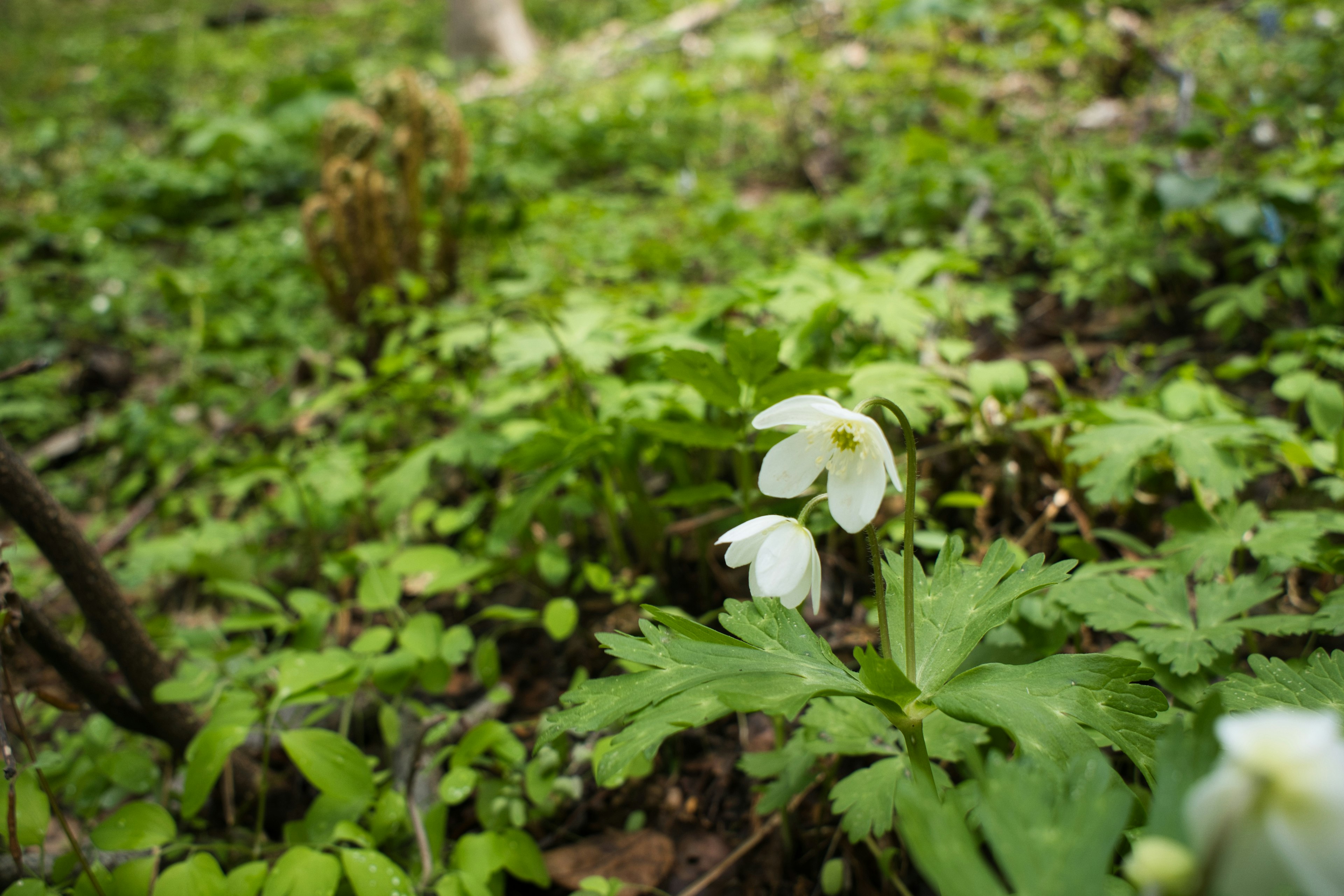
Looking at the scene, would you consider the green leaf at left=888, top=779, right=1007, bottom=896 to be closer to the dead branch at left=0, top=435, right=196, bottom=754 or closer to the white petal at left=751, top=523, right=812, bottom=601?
the white petal at left=751, top=523, right=812, bottom=601

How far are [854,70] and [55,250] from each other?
6.26 m

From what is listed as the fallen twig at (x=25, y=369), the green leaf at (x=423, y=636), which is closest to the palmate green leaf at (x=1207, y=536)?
the green leaf at (x=423, y=636)

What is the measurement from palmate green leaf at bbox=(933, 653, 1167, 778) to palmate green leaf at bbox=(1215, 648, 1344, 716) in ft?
0.45

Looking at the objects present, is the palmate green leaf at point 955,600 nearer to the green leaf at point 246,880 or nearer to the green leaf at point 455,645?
the green leaf at point 455,645

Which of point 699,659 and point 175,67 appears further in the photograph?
point 175,67

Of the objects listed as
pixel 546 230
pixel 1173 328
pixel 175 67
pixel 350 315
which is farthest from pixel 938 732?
pixel 175 67

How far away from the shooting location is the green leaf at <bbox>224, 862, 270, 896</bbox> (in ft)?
4.14

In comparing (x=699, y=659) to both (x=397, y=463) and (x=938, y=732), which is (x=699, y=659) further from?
(x=397, y=463)

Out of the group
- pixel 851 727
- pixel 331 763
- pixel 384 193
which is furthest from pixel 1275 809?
pixel 384 193

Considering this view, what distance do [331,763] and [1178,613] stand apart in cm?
168

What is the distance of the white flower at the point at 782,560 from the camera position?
97 cm

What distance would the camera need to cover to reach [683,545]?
7.00 ft

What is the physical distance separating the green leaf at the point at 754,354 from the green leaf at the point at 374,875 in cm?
118

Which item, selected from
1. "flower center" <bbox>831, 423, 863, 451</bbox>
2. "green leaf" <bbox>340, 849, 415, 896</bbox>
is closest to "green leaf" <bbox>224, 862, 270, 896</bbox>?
"green leaf" <bbox>340, 849, 415, 896</bbox>
